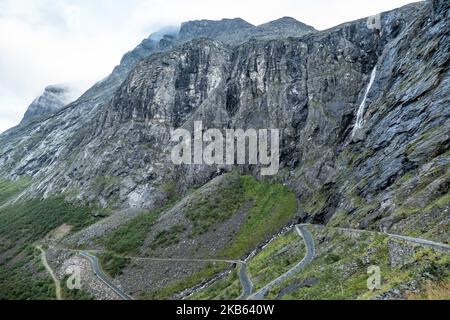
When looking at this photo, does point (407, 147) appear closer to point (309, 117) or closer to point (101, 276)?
point (309, 117)

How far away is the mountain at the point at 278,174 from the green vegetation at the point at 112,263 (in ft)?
1.31

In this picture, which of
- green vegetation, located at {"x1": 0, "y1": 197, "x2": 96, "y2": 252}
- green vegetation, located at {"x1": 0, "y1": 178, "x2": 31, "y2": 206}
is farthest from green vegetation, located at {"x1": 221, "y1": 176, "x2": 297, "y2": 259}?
green vegetation, located at {"x1": 0, "y1": 178, "x2": 31, "y2": 206}

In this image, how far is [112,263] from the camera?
82188mm

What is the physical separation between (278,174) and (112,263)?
46880 mm

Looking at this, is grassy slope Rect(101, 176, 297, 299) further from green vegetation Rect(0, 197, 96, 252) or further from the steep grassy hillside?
green vegetation Rect(0, 197, 96, 252)

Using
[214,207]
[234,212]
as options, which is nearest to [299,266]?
[234,212]

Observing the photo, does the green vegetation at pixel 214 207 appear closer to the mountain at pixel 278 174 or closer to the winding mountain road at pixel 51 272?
the mountain at pixel 278 174

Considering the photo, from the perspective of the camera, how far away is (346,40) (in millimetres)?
118812

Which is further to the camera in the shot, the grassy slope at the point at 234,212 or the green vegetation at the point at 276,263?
the grassy slope at the point at 234,212

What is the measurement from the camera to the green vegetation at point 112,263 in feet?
257

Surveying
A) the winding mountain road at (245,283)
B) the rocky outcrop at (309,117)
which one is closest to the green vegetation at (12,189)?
the rocky outcrop at (309,117)

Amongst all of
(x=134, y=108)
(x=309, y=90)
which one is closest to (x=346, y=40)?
(x=309, y=90)

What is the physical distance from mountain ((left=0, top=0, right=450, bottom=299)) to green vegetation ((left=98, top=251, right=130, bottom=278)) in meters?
0.40

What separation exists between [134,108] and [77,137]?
1793 inches
